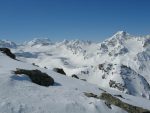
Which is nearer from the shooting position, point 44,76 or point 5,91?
point 5,91

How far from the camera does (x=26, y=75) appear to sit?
3894 centimetres

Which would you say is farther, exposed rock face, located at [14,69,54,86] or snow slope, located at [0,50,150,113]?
exposed rock face, located at [14,69,54,86]

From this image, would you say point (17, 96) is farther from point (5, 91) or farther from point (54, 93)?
point (54, 93)

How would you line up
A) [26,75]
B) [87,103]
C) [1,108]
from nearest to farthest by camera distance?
[1,108], [87,103], [26,75]

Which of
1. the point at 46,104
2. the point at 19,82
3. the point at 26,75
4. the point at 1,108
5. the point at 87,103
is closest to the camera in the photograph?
the point at 1,108

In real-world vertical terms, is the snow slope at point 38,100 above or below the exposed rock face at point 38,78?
below

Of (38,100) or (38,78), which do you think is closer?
(38,100)

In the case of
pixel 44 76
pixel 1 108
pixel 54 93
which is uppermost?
pixel 44 76

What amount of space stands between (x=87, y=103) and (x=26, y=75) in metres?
9.78

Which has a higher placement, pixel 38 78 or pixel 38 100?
pixel 38 78

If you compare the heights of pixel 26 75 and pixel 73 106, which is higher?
pixel 26 75

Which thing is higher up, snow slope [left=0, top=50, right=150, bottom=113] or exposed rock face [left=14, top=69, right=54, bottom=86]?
exposed rock face [left=14, top=69, right=54, bottom=86]

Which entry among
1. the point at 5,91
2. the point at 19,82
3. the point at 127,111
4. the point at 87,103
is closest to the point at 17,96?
the point at 5,91

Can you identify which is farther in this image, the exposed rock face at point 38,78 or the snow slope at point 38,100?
the exposed rock face at point 38,78
